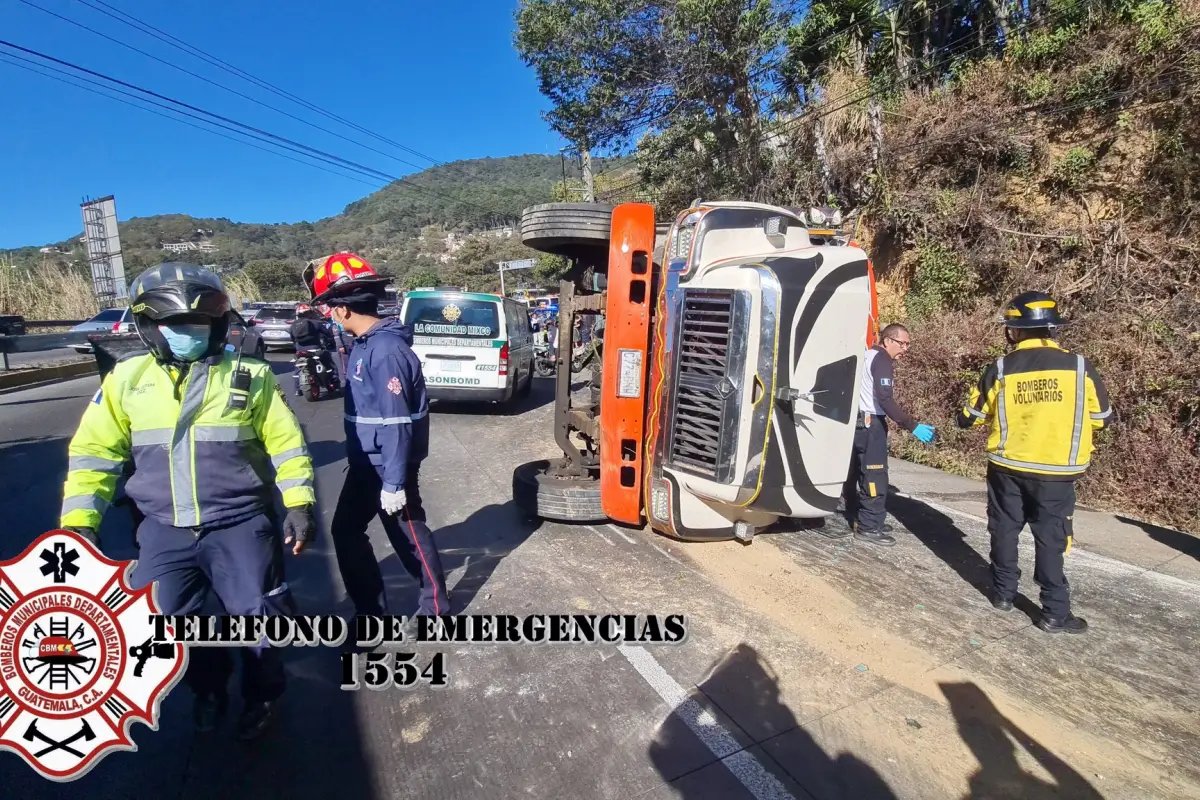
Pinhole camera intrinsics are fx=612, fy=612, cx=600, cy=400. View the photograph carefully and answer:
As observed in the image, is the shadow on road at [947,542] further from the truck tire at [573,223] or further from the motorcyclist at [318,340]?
the motorcyclist at [318,340]

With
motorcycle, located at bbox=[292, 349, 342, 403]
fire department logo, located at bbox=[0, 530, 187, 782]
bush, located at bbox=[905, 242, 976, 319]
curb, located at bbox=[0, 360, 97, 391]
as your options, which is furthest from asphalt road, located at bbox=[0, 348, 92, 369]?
bush, located at bbox=[905, 242, 976, 319]

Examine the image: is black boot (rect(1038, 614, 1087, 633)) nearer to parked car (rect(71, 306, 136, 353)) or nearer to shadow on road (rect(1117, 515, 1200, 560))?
shadow on road (rect(1117, 515, 1200, 560))

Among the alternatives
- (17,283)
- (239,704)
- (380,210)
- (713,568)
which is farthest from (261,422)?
(380,210)

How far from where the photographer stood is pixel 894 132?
35.0ft

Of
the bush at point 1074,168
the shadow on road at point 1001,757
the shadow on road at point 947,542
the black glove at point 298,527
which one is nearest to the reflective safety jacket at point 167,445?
the black glove at point 298,527

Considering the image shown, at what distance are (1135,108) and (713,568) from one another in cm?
871

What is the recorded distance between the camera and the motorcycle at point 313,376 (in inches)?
416

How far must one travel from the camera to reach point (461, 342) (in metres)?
9.27

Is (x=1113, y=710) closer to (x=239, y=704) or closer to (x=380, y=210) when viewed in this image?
(x=239, y=704)

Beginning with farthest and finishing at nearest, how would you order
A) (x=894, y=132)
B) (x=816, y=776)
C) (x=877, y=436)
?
1. (x=894, y=132)
2. (x=877, y=436)
3. (x=816, y=776)

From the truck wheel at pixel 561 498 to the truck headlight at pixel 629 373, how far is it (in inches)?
45.7

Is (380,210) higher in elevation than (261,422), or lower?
higher

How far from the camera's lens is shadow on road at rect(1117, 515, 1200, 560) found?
4438mm

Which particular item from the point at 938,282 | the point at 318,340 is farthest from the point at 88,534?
the point at 938,282
